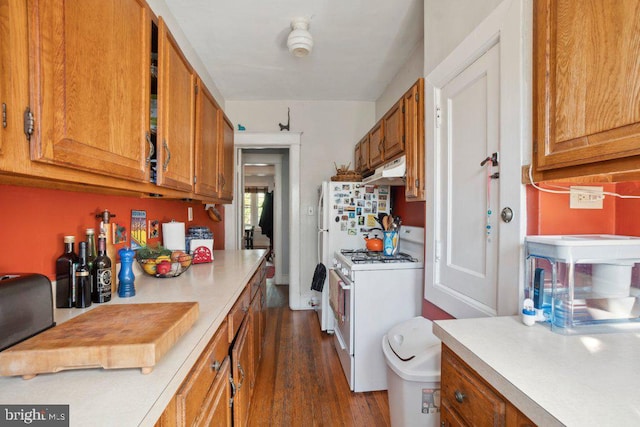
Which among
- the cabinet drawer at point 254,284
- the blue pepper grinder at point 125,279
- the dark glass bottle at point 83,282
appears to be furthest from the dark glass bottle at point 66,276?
the cabinet drawer at point 254,284

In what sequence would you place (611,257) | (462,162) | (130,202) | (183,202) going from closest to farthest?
1. (611,257)
2. (462,162)
3. (130,202)
4. (183,202)

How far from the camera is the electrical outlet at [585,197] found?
106cm

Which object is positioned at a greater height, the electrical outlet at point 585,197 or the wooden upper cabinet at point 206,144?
the wooden upper cabinet at point 206,144

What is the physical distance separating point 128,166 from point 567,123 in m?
1.44

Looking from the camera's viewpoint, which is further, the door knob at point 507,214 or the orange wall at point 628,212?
the door knob at point 507,214

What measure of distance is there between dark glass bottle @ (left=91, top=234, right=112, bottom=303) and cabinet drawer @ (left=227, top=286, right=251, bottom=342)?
1.55 ft

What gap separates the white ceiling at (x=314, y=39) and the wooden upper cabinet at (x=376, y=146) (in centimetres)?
64

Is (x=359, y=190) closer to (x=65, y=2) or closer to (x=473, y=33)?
(x=473, y=33)

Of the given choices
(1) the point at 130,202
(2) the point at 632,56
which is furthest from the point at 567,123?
(1) the point at 130,202

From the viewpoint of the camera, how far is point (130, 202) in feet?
5.28

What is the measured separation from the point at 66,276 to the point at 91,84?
0.68m

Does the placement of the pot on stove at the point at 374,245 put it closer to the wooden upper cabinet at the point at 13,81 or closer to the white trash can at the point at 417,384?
the white trash can at the point at 417,384

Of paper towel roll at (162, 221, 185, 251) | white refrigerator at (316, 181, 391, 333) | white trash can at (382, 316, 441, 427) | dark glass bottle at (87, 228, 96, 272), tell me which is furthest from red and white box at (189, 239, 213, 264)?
white trash can at (382, 316, 441, 427)

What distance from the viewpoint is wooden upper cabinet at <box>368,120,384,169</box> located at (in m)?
2.57
